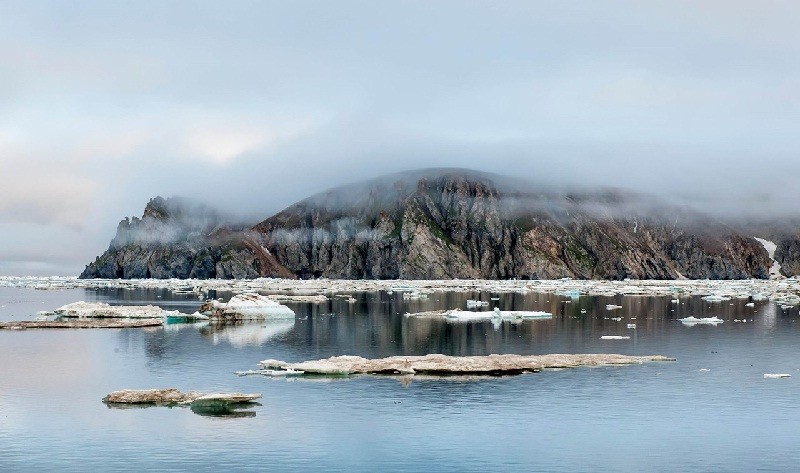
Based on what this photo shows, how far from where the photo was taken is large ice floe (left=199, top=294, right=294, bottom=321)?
308 ft

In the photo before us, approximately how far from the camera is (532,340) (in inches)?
2940

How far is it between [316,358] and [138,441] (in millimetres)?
26559

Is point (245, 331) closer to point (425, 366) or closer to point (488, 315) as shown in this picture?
point (488, 315)

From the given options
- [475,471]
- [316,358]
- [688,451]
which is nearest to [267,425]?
[475,471]

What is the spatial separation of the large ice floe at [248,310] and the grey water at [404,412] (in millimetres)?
17918

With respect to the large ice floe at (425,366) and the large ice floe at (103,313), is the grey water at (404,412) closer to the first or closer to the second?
the large ice floe at (425,366)

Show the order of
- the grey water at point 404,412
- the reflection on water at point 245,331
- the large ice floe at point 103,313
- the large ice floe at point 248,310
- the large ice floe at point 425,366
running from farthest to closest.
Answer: the large ice floe at point 103,313 → the large ice floe at point 248,310 → the reflection on water at point 245,331 → the large ice floe at point 425,366 → the grey water at point 404,412

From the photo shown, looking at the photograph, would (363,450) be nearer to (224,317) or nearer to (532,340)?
(532,340)

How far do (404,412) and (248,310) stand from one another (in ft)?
184

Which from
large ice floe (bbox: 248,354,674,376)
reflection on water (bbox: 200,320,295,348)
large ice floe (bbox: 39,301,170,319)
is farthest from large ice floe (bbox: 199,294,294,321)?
large ice floe (bbox: 248,354,674,376)

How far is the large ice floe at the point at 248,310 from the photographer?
93.8 meters

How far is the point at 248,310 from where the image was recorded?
309ft

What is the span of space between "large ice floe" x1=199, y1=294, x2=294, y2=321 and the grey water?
17.9 metres

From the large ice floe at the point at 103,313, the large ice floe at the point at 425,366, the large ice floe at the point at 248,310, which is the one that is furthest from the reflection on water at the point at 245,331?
the large ice floe at the point at 425,366
